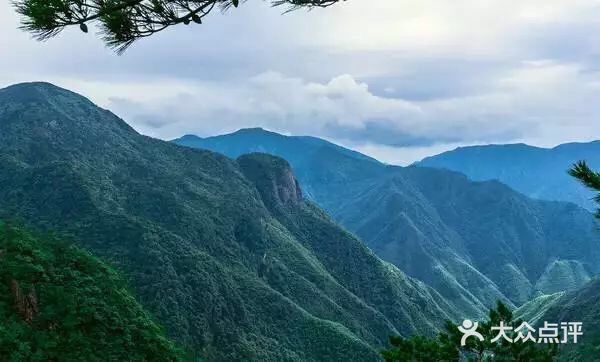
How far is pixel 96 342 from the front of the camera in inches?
2215

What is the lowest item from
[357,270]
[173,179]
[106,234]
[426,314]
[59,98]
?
[426,314]

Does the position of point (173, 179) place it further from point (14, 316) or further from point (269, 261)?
point (14, 316)

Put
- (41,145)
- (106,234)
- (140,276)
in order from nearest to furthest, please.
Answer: (140,276), (106,234), (41,145)

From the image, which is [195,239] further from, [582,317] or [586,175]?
[586,175]

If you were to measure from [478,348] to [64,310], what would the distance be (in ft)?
159

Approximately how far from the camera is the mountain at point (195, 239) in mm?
100312

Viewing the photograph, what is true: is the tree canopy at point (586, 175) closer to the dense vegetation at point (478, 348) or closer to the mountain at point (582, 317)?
the dense vegetation at point (478, 348)

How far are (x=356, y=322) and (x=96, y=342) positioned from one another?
9674 cm

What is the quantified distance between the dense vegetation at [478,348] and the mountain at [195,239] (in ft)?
249

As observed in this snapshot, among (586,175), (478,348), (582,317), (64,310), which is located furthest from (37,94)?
(586,175)

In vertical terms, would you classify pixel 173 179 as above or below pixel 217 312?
above

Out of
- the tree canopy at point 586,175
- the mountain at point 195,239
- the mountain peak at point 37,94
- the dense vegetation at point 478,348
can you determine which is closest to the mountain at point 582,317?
the mountain at point 195,239

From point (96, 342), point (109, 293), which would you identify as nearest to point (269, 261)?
point (109, 293)

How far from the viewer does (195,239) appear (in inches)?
5020
